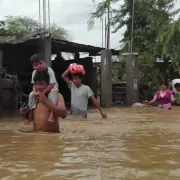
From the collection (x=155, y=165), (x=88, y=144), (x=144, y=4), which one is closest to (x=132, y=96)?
(x=144, y=4)

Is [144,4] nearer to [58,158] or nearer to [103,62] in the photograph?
[103,62]

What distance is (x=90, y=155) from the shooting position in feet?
15.0

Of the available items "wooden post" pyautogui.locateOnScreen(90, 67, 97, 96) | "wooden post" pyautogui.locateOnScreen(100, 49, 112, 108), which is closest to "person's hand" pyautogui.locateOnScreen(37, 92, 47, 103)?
"wooden post" pyautogui.locateOnScreen(100, 49, 112, 108)

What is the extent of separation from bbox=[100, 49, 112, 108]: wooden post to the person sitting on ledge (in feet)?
36.5

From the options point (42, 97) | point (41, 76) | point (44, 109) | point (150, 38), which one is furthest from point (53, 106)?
point (150, 38)

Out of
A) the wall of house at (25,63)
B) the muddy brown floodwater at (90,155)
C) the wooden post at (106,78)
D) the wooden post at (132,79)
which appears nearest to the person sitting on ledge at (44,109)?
the muddy brown floodwater at (90,155)

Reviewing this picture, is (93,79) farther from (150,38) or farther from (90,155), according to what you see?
(90,155)

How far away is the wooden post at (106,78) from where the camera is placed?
55.9ft

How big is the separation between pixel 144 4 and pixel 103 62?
609 centimetres

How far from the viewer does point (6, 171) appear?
3.82m

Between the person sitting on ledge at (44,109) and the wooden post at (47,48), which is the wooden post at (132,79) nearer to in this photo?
the wooden post at (47,48)

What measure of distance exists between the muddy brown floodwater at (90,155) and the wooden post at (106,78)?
33.0ft

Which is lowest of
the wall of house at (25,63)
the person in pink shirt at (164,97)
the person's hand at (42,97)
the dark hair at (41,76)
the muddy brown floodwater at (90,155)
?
the muddy brown floodwater at (90,155)

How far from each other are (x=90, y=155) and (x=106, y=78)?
12.6 meters
